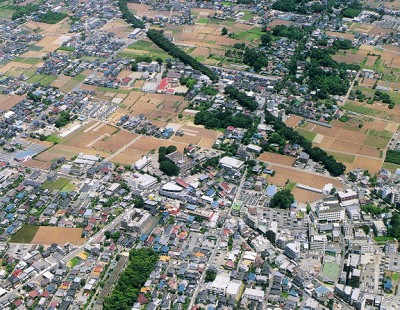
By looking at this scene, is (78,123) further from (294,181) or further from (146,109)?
(294,181)

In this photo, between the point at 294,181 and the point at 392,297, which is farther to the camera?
the point at 294,181

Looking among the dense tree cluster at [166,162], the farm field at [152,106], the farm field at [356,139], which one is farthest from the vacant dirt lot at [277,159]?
the farm field at [152,106]

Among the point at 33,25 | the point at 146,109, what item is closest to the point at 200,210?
the point at 146,109

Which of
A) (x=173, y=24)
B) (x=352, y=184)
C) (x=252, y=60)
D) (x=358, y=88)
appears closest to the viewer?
(x=352, y=184)

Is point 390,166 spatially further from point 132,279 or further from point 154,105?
point 132,279

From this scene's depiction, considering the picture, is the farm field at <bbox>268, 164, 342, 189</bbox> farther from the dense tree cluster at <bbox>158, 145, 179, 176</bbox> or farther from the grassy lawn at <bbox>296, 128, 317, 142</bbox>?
the dense tree cluster at <bbox>158, 145, 179, 176</bbox>

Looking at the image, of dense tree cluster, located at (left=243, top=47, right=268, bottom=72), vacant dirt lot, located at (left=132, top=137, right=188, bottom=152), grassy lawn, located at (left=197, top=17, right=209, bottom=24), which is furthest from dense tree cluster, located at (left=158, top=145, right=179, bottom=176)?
grassy lawn, located at (left=197, top=17, right=209, bottom=24)

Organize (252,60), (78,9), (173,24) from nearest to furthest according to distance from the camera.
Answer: (252,60) < (173,24) < (78,9)

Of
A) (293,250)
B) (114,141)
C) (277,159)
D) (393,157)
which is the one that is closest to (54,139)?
(114,141)
